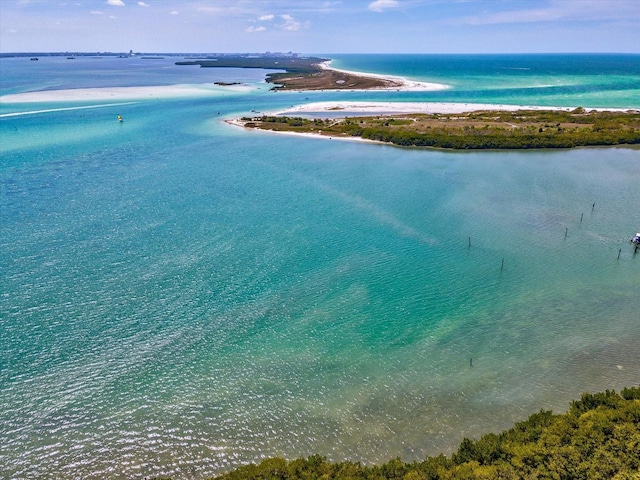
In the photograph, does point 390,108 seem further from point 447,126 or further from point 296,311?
point 296,311

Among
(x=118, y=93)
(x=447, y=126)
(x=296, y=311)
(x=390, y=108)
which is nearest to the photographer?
(x=296, y=311)

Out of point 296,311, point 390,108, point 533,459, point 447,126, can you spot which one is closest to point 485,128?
point 447,126

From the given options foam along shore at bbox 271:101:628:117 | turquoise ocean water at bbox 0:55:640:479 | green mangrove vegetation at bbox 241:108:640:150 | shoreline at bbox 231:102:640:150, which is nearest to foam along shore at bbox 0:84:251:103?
foam along shore at bbox 271:101:628:117

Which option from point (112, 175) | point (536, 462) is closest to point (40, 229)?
point (112, 175)

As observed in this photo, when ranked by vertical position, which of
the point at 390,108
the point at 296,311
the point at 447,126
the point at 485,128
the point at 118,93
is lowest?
the point at 296,311

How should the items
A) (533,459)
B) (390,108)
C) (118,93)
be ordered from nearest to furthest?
(533,459) < (390,108) < (118,93)

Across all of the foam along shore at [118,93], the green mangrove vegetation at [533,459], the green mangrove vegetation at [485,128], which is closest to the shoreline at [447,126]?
the green mangrove vegetation at [485,128]

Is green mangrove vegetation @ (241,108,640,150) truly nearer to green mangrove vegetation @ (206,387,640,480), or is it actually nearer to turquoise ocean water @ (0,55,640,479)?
turquoise ocean water @ (0,55,640,479)
